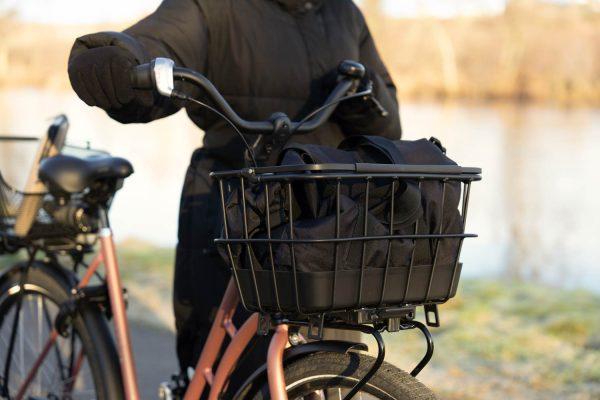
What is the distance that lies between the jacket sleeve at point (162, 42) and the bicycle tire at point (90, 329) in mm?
723

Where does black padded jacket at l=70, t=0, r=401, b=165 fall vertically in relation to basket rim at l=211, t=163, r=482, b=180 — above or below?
above

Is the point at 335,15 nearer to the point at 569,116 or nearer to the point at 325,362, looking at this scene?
the point at 325,362

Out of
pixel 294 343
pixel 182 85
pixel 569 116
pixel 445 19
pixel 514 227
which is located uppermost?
pixel 445 19

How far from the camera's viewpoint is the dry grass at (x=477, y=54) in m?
16.9

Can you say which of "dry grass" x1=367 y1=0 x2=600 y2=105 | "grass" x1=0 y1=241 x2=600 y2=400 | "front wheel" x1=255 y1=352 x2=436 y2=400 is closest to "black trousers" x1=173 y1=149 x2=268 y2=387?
"front wheel" x1=255 y1=352 x2=436 y2=400

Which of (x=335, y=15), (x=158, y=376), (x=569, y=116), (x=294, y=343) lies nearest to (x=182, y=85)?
(x=335, y=15)

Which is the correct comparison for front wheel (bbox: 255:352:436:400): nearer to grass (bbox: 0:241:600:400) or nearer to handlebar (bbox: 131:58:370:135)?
handlebar (bbox: 131:58:370:135)

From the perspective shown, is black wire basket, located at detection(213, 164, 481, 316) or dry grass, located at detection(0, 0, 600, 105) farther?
dry grass, located at detection(0, 0, 600, 105)

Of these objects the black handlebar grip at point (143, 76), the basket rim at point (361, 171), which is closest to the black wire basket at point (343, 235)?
the basket rim at point (361, 171)

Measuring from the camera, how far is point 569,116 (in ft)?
54.3

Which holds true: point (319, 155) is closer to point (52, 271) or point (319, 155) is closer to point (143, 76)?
point (143, 76)

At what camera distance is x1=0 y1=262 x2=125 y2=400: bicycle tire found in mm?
2451

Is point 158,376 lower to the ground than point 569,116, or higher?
lower

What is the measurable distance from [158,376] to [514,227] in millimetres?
6014
